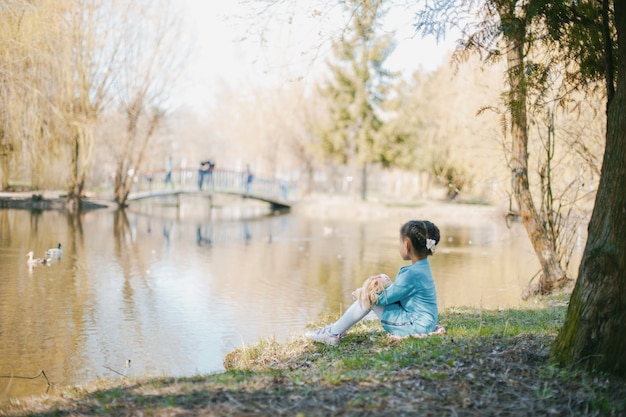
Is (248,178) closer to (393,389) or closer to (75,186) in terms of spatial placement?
(75,186)

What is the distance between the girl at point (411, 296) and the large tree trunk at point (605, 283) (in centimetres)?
131

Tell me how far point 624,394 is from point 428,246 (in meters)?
1.94

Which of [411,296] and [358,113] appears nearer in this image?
[411,296]

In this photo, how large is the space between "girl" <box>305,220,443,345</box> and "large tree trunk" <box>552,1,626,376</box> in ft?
4.31

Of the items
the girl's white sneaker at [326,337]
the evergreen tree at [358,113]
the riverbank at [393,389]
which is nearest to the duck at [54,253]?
the girl's white sneaker at [326,337]

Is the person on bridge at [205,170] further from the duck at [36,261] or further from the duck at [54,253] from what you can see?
the duck at [36,261]

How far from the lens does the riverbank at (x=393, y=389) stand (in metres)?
3.79

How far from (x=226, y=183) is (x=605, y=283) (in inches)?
1246

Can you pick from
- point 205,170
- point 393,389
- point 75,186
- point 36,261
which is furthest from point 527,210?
point 205,170

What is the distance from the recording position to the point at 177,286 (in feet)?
38.2

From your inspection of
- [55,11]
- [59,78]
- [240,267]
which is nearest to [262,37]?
[240,267]

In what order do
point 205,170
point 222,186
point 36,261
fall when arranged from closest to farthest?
1. point 36,261
2. point 205,170
3. point 222,186

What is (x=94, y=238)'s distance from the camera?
18.1 meters

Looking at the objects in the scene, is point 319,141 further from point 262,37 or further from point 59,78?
point 262,37
